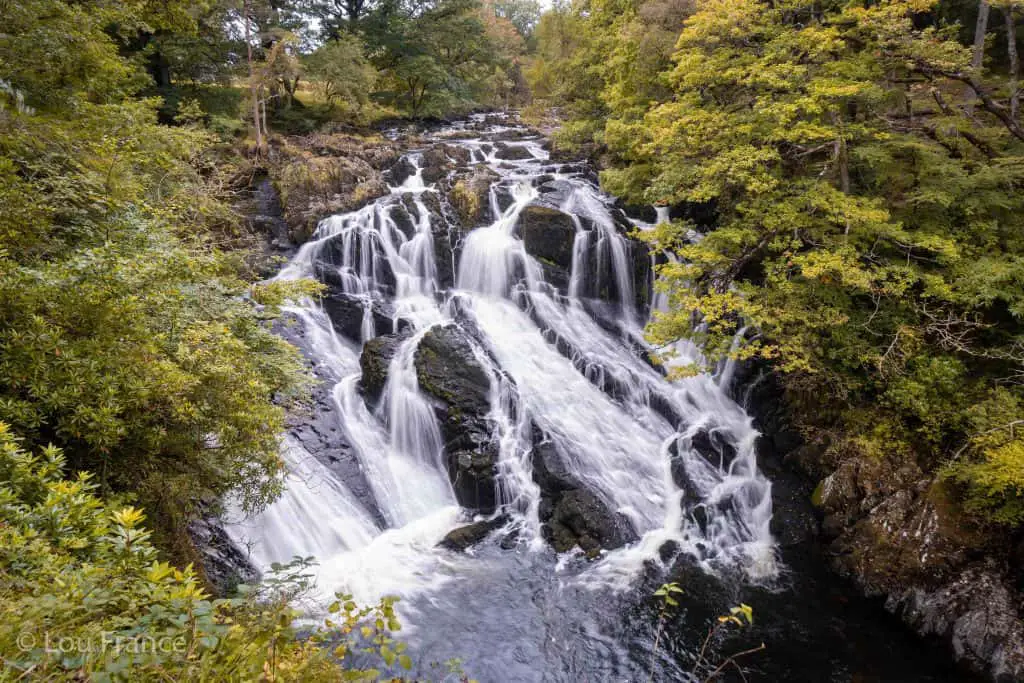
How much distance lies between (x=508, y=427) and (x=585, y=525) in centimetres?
255

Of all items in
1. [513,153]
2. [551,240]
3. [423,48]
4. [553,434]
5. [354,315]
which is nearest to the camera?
[553,434]

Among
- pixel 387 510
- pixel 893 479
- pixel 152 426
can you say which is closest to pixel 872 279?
pixel 893 479

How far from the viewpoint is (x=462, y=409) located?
1057 centimetres

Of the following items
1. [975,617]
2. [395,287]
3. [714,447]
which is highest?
[395,287]

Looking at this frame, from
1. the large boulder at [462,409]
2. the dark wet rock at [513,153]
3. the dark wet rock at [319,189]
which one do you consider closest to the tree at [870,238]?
the large boulder at [462,409]

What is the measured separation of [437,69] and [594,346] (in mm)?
19833

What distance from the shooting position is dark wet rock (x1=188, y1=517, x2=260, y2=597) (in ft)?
21.4

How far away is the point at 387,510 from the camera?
936 centimetres

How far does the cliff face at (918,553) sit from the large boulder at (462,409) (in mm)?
5647

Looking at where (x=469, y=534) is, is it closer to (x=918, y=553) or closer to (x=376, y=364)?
(x=376, y=364)

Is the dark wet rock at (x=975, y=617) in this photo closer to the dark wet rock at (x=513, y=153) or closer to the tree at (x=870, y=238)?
the tree at (x=870, y=238)

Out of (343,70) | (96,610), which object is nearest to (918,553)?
(96,610)

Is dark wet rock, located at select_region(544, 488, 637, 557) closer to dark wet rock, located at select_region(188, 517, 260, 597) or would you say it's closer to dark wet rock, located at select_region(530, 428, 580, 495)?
dark wet rock, located at select_region(530, 428, 580, 495)

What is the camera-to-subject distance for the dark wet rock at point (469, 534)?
8.84 m
